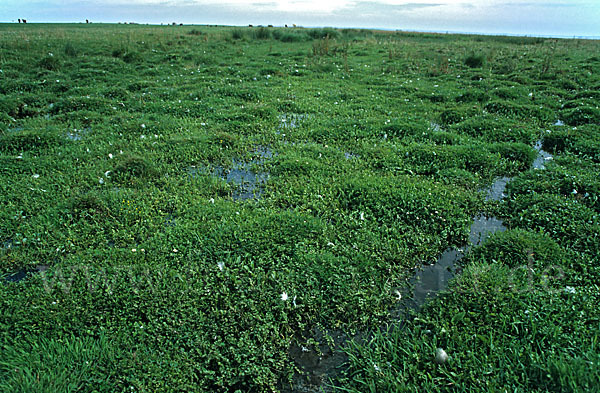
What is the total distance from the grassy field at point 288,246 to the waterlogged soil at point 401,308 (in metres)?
0.04

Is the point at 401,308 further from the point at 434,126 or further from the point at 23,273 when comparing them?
the point at 434,126

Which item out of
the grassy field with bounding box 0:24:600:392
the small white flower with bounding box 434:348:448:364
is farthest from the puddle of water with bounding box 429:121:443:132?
the small white flower with bounding box 434:348:448:364

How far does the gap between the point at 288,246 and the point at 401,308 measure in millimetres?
1747

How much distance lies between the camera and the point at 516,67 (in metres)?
17.5

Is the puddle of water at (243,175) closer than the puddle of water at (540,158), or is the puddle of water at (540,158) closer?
the puddle of water at (243,175)

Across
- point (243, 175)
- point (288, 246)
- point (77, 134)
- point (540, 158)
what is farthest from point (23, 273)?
point (540, 158)

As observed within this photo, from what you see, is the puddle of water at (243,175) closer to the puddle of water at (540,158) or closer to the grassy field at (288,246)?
the grassy field at (288,246)

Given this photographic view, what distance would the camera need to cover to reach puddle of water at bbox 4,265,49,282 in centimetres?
437

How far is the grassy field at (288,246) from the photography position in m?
3.33

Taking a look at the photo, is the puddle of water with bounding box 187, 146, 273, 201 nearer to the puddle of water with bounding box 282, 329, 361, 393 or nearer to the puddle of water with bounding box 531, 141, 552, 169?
the puddle of water with bounding box 282, 329, 361, 393

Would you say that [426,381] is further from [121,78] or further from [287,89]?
[121,78]

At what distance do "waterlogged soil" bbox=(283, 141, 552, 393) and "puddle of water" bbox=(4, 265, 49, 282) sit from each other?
3.60 meters

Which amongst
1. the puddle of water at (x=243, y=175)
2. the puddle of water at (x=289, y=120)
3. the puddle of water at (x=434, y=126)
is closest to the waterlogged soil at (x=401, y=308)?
the puddle of water at (x=243, y=175)

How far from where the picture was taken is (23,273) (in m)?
4.49
